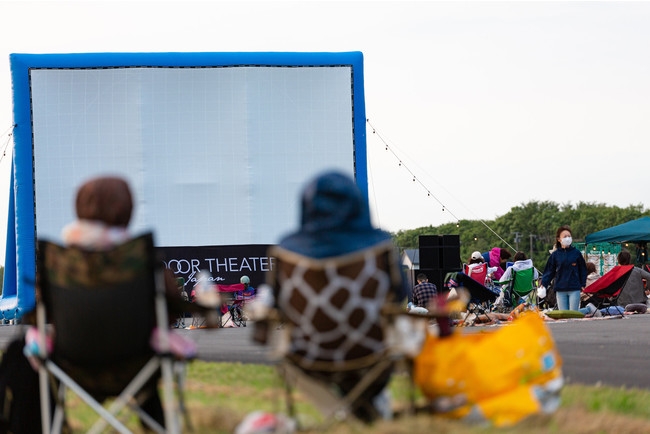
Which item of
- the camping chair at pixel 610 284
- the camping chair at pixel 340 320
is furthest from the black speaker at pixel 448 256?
the camping chair at pixel 340 320

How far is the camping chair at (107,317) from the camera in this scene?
3.64 meters

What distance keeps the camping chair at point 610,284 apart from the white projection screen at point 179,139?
4973mm

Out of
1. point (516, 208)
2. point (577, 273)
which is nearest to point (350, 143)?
point (577, 273)

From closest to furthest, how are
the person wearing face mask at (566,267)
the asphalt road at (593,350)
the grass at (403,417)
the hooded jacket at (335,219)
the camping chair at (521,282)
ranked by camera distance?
the hooded jacket at (335,219)
the grass at (403,417)
the asphalt road at (593,350)
the person wearing face mask at (566,267)
the camping chair at (521,282)

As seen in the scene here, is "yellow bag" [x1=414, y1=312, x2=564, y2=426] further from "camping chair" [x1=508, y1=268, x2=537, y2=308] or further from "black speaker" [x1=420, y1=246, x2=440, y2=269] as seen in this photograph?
"black speaker" [x1=420, y1=246, x2=440, y2=269]

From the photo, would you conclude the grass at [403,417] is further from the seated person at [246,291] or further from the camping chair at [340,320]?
the seated person at [246,291]

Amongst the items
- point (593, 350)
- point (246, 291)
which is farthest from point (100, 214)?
point (246, 291)

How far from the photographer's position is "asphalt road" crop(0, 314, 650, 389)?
23.7 feet

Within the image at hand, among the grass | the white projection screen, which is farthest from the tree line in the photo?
the grass

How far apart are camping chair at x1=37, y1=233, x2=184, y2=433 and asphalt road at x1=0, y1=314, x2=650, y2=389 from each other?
1.24 metres

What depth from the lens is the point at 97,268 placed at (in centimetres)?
364

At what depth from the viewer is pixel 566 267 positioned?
14.1 metres

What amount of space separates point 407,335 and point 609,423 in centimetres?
130

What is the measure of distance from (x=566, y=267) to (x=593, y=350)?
4.74 metres
